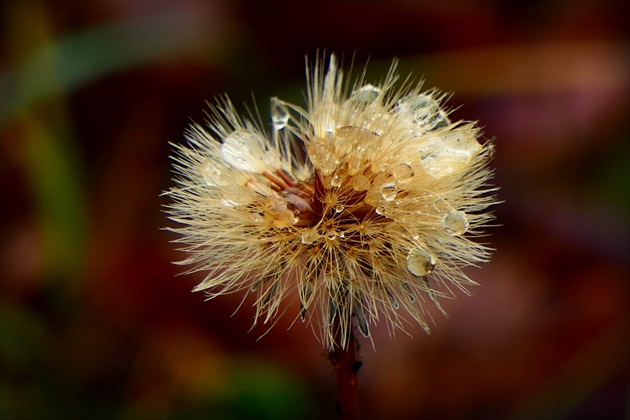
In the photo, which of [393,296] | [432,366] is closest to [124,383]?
[432,366]

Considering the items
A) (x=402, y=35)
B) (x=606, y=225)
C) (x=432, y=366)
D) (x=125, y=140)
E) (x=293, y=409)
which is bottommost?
(x=293, y=409)

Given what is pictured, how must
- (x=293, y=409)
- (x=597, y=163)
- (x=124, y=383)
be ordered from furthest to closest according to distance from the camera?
(x=597, y=163)
(x=124, y=383)
(x=293, y=409)

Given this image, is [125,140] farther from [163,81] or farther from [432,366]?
[432,366]

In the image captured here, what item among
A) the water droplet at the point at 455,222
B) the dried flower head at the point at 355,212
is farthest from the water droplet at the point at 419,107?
the water droplet at the point at 455,222

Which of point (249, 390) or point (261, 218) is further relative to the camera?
point (249, 390)

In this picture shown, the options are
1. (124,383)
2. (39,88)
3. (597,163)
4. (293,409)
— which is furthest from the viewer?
(597,163)

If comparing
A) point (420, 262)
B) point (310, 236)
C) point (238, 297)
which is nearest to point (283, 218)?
A: point (310, 236)
